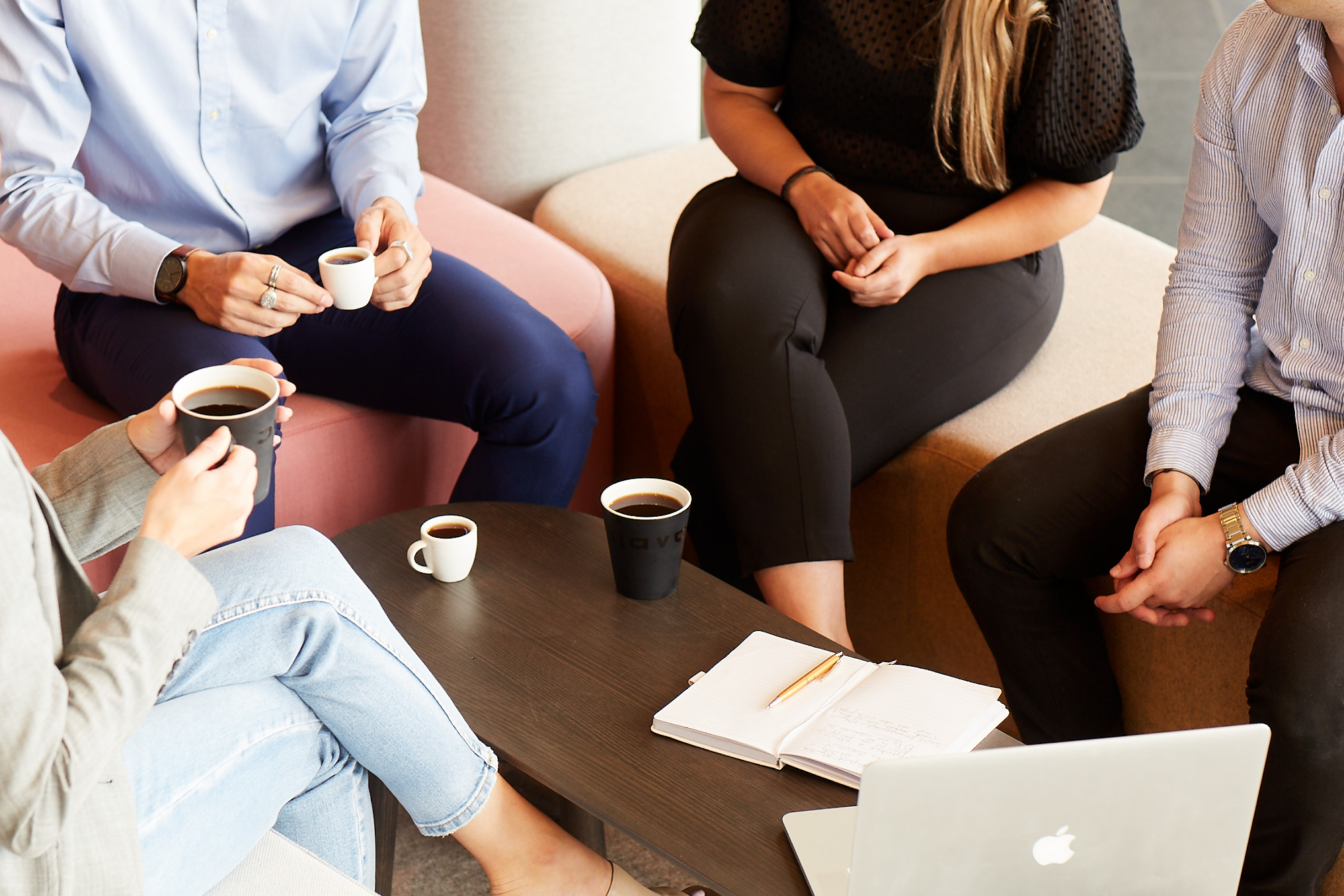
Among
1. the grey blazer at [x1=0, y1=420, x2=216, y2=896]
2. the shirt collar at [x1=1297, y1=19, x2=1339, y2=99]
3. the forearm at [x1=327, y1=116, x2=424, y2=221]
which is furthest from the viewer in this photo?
the forearm at [x1=327, y1=116, x2=424, y2=221]

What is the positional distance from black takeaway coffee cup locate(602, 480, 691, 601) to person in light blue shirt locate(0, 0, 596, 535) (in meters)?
0.42

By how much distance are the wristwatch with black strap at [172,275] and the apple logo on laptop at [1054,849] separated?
1.20 metres

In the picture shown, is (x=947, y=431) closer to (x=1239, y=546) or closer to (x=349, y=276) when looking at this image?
(x=1239, y=546)

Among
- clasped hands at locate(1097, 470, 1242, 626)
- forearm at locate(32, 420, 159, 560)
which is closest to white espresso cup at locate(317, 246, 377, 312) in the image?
forearm at locate(32, 420, 159, 560)

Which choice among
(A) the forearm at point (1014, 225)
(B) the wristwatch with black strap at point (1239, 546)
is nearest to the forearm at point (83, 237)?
(A) the forearm at point (1014, 225)

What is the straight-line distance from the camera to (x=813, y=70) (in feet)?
5.87

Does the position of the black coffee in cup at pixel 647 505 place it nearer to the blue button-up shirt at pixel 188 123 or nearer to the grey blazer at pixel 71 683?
the grey blazer at pixel 71 683

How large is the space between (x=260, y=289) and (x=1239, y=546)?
1.15 meters

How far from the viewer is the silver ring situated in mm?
1607

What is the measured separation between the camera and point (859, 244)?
1.69 metres

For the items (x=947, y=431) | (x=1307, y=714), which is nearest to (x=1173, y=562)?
(x=1307, y=714)

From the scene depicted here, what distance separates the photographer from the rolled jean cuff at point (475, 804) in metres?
1.15

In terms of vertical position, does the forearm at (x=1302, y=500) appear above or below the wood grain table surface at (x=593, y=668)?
above

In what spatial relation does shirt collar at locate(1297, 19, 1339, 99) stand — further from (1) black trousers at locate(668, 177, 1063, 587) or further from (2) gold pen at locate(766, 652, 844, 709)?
(2) gold pen at locate(766, 652, 844, 709)
